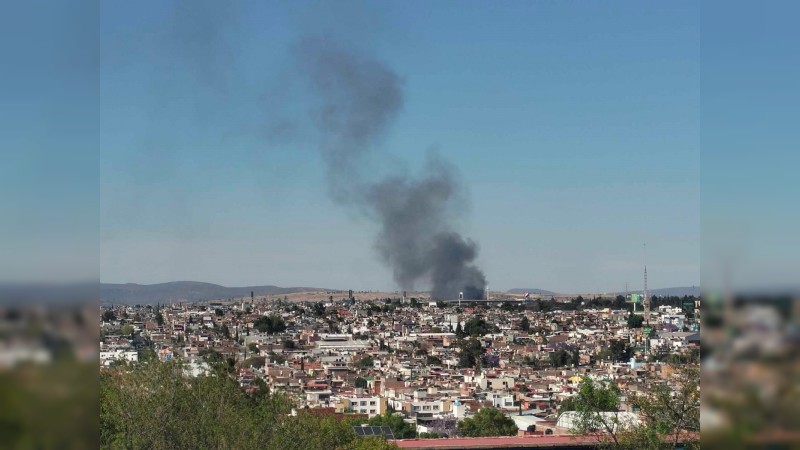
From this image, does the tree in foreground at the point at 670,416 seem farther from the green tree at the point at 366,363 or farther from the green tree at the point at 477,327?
the green tree at the point at 477,327

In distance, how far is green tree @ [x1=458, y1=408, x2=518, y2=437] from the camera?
83.1ft

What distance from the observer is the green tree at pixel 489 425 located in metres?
25.3

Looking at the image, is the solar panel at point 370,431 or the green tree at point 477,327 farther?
the green tree at point 477,327

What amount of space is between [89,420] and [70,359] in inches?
3.7

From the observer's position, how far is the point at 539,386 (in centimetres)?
3553

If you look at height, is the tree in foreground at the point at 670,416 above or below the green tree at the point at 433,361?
above

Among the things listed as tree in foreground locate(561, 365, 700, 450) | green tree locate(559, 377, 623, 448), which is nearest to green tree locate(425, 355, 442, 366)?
green tree locate(559, 377, 623, 448)

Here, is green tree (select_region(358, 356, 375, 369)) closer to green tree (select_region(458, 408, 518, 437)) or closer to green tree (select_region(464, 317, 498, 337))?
green tree (select_region(464, 317, 498, 337))

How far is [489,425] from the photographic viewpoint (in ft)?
83.1

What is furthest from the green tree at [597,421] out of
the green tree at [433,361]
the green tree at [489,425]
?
the green tree at [433,361]

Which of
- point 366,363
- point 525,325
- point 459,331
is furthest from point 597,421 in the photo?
point 525,325

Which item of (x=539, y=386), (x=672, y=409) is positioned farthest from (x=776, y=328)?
(x=539, y=386)

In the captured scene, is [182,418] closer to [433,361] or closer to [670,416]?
[670,416]

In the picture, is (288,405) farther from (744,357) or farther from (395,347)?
(395,347)
